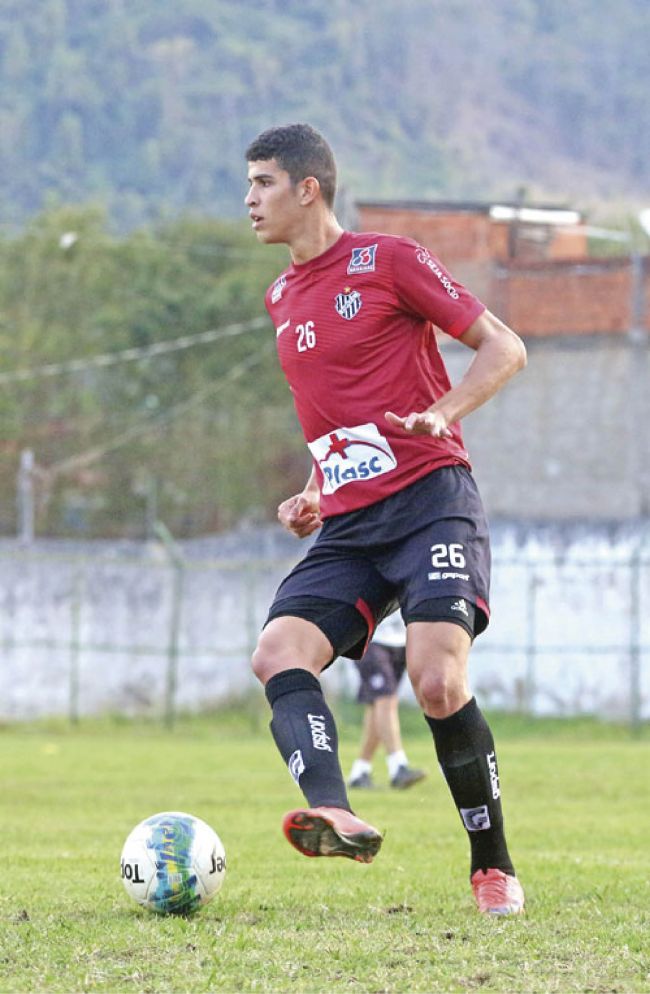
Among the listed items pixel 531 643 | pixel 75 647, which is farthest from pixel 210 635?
pixel 531 643

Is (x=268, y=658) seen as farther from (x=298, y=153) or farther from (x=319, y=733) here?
(x=298, y=153)

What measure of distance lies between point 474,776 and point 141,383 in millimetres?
58192

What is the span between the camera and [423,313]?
616 centimetres

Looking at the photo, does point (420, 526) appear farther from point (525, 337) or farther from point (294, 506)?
point (525, 337)

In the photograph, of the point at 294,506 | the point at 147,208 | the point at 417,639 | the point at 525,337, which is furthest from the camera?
the point at 147,208

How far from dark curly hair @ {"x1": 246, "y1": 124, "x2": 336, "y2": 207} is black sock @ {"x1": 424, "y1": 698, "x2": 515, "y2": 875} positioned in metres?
1.88

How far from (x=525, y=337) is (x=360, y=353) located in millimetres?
32796

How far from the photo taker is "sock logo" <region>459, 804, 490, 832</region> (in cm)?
612

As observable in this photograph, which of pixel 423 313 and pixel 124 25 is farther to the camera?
pixel 124 25

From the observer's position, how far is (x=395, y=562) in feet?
20.0

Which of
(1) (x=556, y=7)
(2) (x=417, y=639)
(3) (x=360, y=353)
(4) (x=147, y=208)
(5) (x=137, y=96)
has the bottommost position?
(2) (x=417, y=639)

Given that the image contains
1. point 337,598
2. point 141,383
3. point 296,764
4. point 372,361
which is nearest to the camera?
point 296,764

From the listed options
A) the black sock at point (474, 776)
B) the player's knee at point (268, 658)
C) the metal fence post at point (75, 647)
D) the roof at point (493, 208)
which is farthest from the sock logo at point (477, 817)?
the roof at point (493, 208)

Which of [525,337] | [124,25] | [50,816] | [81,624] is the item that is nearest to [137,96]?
[124,25]
